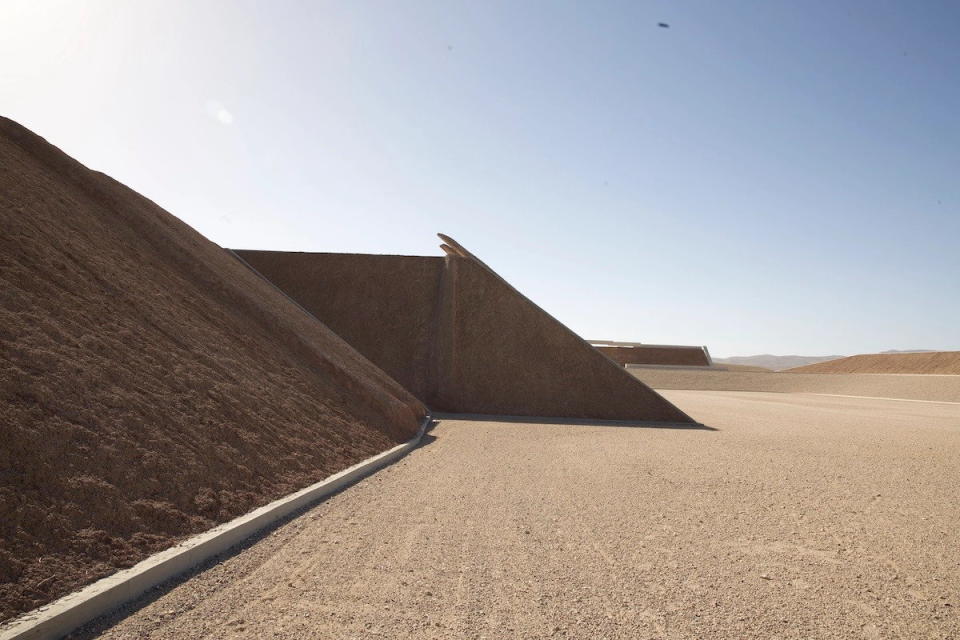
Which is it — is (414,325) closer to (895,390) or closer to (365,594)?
(365,594)

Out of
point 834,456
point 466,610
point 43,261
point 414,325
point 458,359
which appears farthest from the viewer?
point 414,325

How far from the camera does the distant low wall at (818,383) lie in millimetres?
34000

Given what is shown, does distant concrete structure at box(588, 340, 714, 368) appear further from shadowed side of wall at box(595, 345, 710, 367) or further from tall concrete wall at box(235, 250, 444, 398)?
tall concrete wall at box(235, 250, 444, 398)

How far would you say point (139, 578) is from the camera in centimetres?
418

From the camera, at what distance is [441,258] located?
23656 millimetres

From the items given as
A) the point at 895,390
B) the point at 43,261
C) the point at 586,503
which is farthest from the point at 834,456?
the point at 895,390

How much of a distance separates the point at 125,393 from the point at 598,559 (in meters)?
5.12

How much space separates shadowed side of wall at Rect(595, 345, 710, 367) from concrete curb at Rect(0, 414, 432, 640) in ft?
166

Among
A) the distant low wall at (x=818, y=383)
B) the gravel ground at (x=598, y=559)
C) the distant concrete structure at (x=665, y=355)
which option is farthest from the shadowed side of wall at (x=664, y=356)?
the gravel ground at (x=598, y=559)

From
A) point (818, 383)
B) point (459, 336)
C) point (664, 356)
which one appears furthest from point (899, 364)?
point (459, 336)

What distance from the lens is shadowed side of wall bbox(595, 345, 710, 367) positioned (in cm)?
5469

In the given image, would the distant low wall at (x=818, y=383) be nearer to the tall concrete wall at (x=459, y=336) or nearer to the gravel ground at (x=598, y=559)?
the tall concrete wall at (x=459, y=336)

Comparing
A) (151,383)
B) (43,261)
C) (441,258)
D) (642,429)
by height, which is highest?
(441,258)

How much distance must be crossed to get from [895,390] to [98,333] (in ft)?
140
